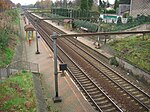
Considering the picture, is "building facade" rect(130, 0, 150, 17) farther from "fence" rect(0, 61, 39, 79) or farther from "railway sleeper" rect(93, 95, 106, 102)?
"railway sleeper" rect(93, 95, 106, 102)

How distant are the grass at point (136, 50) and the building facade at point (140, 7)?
19662mm

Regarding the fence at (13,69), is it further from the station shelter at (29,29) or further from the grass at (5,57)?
the station shelter at (29,29)

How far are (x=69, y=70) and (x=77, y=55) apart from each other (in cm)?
633

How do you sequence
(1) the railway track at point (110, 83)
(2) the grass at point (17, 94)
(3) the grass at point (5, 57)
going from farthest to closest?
(3) the grass at point (5, 57)
(1) the railway track at point (110, 83)
(2) the grass at point (17, 94)

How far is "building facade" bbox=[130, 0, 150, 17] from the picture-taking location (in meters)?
44.8

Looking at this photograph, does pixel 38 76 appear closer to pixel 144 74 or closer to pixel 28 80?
pixel 28 80

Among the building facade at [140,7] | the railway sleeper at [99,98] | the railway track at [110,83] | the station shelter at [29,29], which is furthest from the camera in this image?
the building facade at [140,7]

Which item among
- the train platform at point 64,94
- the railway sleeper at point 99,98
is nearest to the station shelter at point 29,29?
the train platform at point 64,94

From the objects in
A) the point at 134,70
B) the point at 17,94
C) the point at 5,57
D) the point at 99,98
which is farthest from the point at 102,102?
the point at 5,57

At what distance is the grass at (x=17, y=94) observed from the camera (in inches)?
479

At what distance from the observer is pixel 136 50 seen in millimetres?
23344

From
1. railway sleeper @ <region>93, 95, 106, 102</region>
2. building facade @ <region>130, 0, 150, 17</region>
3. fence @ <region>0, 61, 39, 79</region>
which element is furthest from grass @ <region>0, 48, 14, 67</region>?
building facade @ <region>130, 0, 150, 17</region>

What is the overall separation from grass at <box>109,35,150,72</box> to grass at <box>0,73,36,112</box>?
32.1 ft

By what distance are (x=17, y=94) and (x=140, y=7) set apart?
127ft
